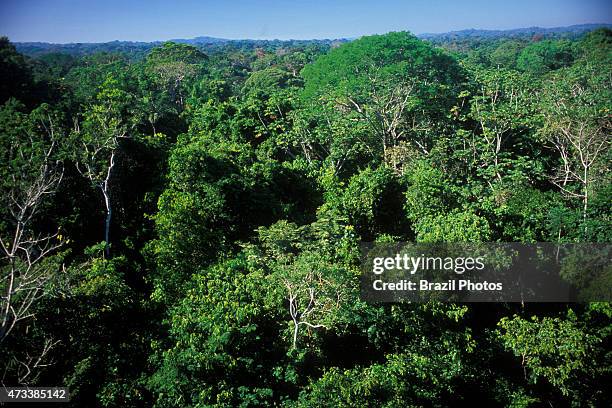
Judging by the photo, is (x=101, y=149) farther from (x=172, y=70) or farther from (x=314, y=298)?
(x=172, y=70)

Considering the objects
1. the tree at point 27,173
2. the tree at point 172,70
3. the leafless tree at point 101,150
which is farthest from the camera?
A: the tree at point 172,70

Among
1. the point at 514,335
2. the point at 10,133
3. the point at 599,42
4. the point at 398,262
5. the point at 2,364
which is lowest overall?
the point at 514,335

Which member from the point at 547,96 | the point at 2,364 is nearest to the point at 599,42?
the point at 547,96

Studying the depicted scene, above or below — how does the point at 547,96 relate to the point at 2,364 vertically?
above

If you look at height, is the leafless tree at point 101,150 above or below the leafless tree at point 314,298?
above

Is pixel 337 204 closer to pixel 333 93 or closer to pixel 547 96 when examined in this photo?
pixel 333 93

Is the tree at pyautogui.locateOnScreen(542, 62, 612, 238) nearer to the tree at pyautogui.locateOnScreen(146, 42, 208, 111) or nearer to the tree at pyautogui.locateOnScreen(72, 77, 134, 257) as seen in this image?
the tree at pyautogui.locateOnScreen(72, 77, 134, 257)

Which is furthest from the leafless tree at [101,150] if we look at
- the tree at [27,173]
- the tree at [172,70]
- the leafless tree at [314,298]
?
the tree at [172,70]

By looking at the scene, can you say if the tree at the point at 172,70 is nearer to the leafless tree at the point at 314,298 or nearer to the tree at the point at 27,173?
the tree at the point at 27,173

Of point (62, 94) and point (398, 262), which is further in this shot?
point (62, 94)
